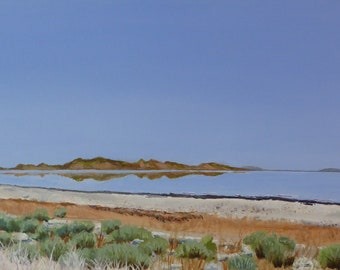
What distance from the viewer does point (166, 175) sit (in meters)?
8.38

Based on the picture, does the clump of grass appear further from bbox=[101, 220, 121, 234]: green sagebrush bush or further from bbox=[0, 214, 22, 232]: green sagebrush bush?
bbox=[0, 214, 22, 232]: green sagebrush bush

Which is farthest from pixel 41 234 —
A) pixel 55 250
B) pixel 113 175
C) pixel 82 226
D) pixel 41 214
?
pixel 55 250

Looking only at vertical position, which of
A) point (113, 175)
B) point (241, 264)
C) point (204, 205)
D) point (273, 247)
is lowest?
point (241, 264)

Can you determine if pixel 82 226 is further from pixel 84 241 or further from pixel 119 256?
pixel 119 256

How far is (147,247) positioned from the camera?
6.48 metres

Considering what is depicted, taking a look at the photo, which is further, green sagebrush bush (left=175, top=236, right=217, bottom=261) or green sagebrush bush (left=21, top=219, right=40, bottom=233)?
green sagebrush bush (left=21, top=219, right=40, bottom=233)

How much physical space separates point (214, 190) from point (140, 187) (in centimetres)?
106

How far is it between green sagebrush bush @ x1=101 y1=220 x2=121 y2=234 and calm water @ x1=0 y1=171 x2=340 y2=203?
2.43 ft

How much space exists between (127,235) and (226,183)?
176cm

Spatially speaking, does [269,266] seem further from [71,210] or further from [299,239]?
[71,210]

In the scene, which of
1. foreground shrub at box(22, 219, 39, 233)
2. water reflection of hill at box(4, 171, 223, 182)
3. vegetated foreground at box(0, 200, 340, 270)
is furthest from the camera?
foreground shrub at box(22, 219, 39, 233)

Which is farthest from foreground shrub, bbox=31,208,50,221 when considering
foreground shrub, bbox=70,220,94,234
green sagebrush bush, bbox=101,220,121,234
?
green sagebrush bush, bbox=101,220,121,234

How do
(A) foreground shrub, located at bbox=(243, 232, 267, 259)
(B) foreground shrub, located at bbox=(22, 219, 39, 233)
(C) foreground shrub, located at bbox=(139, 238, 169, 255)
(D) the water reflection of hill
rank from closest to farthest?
(C) foreground shrub, located at bbox=(139, 238, 169, 255)
(A) foreground shrub, located at bbox=(243, 232, 267, 259)
(D) the water reflection of hill
(B) foreground shrub, located at bbox=(22, 219, 39, 233)

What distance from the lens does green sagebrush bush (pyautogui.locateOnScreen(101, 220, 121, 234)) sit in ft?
26.5
